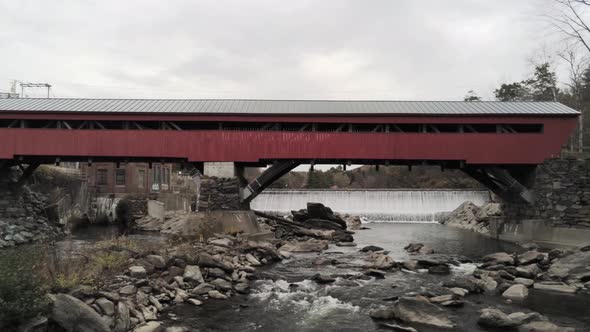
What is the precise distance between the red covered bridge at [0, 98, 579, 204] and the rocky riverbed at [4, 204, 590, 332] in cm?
489

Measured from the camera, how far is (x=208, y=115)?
62.2 ft

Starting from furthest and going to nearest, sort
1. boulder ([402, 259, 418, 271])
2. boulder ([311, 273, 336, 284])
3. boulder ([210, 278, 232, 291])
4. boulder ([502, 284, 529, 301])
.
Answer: boulder ([402, 259, 418, 271]) < boulder ([311, 273, 336, 284]) < boulder ([210, 278, 232, 291]) < boulder ([502, 284, 529, 301])

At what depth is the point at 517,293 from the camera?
401 inches

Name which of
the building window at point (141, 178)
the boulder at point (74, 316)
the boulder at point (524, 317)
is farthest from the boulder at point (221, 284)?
the building window at point (141, 178)

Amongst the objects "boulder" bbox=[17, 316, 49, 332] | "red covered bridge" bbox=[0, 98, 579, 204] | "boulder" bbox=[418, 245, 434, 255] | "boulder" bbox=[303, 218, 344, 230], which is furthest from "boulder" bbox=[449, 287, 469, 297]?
"boulder" bbox=[303, 218, 344, 230]

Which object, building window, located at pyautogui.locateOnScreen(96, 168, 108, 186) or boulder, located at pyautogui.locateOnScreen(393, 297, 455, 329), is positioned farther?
building window, located at pyautogui.locateOnScreen(96, 168, 108, 186)

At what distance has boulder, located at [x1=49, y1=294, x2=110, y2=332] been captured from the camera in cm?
645

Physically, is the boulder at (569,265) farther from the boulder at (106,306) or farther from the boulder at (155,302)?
the boulder at (106,306)

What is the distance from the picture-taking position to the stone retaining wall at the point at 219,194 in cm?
1867

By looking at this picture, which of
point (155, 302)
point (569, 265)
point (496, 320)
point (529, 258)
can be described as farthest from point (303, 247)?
point (496, 320)

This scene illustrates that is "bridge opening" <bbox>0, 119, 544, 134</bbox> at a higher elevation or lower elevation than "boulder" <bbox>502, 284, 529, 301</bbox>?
higher

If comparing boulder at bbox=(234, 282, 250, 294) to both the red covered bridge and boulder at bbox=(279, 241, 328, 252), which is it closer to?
boulder at bbox=(279, 241, 328, 252)

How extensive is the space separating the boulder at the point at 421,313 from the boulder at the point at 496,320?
0.58 m

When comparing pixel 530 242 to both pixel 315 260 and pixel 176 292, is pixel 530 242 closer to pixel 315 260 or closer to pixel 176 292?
pixel 315 260
